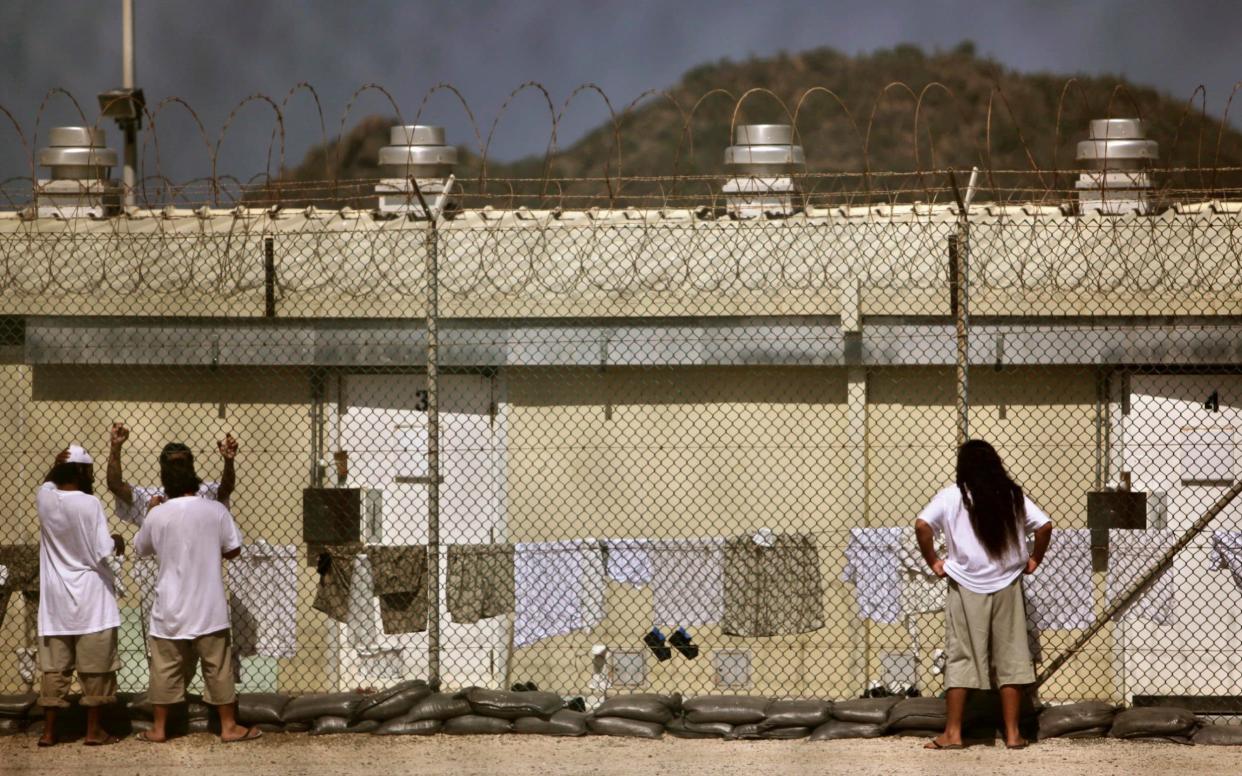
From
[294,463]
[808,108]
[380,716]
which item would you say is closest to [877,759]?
[380,716]

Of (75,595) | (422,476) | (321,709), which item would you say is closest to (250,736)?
(321,709)

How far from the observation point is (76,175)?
38.7ft

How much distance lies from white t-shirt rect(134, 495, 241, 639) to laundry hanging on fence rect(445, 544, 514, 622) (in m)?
1.76

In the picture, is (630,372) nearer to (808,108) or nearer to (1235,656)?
(1235,656)

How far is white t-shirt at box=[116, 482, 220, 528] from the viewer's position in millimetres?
8867

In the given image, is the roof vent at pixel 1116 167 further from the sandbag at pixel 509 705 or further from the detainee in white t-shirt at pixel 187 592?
the detainee in white t-shirt at pixel 187 592

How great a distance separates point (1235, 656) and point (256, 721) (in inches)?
234

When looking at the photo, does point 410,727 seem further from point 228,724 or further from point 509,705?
point 228,724

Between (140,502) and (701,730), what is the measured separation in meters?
3.67

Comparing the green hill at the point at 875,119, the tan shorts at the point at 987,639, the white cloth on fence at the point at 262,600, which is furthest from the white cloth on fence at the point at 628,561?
the green hill at the point at 875,119

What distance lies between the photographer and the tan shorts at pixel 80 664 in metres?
8.03

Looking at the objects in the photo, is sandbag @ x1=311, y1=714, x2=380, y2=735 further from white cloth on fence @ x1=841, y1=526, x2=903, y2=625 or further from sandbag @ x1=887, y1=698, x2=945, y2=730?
white cloth on fence @ x1=841, y1=526, x2=903, y2=625

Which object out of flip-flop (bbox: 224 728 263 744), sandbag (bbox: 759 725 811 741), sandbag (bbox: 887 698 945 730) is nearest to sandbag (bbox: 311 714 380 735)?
flip-flop (bbox: 224 728 263 744)

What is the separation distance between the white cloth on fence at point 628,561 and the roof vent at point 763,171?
261 centimetres
